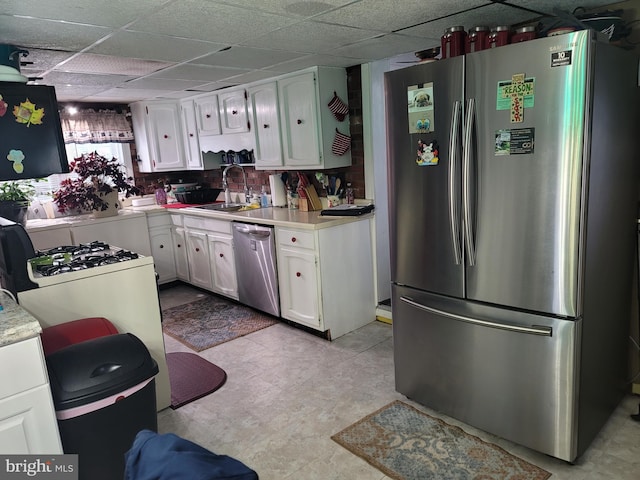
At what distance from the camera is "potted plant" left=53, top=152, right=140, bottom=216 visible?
172 inches

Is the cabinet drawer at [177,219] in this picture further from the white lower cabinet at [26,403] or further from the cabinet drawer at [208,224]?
the white lower cabinet at [26,403]

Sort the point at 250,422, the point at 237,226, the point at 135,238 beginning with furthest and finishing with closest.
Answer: the point at 135,238 → the point at 237,226 → the point at 250,422

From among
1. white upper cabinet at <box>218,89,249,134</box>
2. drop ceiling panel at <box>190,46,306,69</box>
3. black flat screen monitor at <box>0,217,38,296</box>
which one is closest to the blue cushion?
black flat screen monitor at <box>0,217,38,296</box>

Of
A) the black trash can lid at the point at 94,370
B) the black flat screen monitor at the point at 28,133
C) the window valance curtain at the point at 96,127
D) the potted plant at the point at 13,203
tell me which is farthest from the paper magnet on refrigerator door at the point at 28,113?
the window valance curtain at the point at 96,127

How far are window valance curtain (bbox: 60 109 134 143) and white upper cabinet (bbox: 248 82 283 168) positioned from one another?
198 centimetres

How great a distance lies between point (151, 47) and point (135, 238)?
2525mm

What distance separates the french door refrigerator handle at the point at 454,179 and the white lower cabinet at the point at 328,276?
135 centimetres

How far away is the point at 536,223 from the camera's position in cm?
194

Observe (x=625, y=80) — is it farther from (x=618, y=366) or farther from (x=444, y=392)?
(x=444, y=392)

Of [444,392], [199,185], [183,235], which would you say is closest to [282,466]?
[444,392]

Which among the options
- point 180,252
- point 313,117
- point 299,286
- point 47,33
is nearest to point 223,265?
point 180,252

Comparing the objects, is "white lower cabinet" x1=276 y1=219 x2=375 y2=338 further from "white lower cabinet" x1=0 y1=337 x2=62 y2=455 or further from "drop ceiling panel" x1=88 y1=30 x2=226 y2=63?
"white lower cabinet" x1=0 y1=337 x2=62 y2=455

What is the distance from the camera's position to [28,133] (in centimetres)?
246

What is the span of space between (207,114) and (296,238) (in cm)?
198
